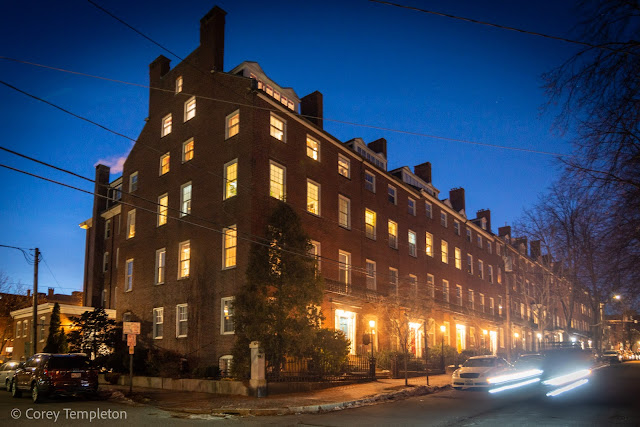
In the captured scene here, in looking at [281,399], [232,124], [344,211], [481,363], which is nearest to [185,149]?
[232,124]

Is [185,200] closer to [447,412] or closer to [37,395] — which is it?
[37,395]

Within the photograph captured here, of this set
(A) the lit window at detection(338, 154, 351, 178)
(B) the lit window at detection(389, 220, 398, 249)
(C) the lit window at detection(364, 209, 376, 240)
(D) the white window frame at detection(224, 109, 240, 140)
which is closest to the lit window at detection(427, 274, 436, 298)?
(B) the lit window at detection(389, 220, 398, 249)

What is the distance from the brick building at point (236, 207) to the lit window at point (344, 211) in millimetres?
88

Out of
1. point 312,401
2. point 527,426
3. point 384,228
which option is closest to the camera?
point 527,426

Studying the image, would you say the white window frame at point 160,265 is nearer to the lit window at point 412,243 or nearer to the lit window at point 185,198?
the lit window at point 185,198

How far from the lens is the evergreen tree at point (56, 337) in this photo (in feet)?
112

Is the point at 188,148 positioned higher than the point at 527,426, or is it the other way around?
the point at 188,148

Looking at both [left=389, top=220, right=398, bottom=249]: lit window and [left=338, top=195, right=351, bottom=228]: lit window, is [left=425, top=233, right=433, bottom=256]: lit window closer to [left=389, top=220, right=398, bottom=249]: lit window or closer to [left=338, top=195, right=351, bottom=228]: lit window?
[left=389, top=220, right=398, bottom=249]: lit window

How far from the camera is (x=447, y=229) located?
47.0 m

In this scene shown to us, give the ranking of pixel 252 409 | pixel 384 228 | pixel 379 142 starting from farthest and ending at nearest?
pixel 379 142, pixel 384 228, pixel 252 409

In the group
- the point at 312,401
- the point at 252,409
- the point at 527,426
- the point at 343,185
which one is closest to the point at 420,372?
the point at 343,185

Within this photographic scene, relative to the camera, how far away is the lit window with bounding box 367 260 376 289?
3381 centimetres

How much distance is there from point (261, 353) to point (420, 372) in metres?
13.4

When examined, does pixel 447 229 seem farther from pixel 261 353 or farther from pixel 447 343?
pixel 261 353
